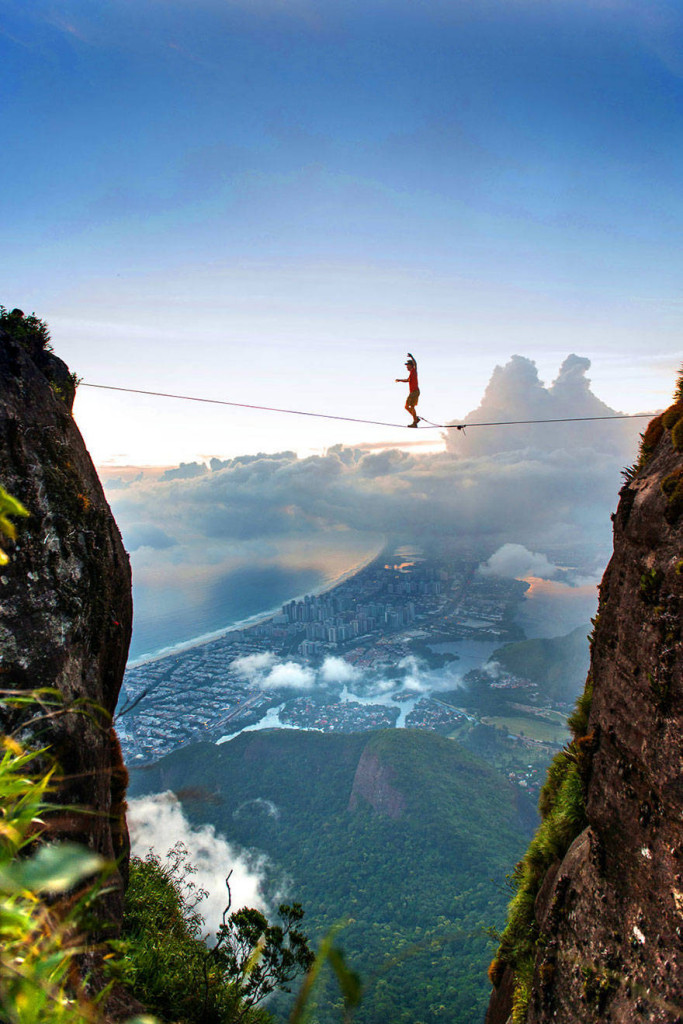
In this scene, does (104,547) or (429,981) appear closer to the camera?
(104,547)

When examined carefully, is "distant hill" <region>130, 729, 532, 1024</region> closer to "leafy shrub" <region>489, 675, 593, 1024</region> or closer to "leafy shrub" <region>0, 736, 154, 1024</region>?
"leafy shrub" <region>489, 675, 593, 1024</region>

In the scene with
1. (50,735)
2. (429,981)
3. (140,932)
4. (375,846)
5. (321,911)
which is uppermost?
(50,735)

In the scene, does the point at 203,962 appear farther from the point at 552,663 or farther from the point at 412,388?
the point at 552,663

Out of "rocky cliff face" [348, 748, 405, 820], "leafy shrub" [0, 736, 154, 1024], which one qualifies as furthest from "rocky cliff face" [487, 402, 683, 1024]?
"rocky cliff face" [348, 748, 405, 820]

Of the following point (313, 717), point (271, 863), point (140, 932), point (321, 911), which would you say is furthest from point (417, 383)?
point (313, 717)

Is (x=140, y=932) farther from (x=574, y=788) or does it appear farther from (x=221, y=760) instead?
(x=221, y=760)

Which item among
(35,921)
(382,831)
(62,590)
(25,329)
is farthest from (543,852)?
(382,831)

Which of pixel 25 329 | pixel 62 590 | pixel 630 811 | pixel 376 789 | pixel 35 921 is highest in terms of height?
pixel 25 329
